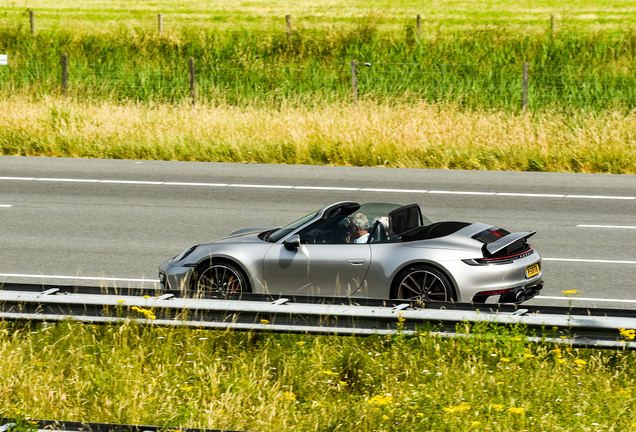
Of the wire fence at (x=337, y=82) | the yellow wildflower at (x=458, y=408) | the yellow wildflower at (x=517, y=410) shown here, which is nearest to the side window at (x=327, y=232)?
the yellow wildflower at (x=458, y=408)

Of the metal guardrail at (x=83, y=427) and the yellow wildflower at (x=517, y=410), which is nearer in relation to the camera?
the metal guardrail at (x=83, y=427)

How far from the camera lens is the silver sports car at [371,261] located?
725 cm

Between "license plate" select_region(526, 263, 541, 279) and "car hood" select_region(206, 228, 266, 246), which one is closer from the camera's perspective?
"license plate" select_region(526, 263, 541, 279)

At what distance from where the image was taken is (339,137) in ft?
56.0

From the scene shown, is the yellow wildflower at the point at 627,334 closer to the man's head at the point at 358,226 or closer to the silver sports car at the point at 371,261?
the silver sports car at the point at 371,261

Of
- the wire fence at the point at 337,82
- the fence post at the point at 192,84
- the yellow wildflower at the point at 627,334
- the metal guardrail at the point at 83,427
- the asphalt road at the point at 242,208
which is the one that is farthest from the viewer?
the fence post at the point at 192,84

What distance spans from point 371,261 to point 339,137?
9.87m

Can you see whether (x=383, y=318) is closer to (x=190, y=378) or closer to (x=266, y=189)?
(x=190, y=378)

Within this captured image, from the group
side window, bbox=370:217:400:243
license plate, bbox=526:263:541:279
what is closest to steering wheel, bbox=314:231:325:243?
side window, bbox=370:217:400:243

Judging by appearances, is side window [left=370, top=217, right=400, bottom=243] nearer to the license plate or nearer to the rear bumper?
the rear bumper

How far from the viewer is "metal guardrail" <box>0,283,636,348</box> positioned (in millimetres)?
5816

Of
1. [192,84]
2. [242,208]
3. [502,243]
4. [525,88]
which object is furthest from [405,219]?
[192,84]

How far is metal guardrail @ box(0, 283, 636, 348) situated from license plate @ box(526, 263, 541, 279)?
1.27 metres

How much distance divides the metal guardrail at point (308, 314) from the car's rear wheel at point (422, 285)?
860 millimetres
